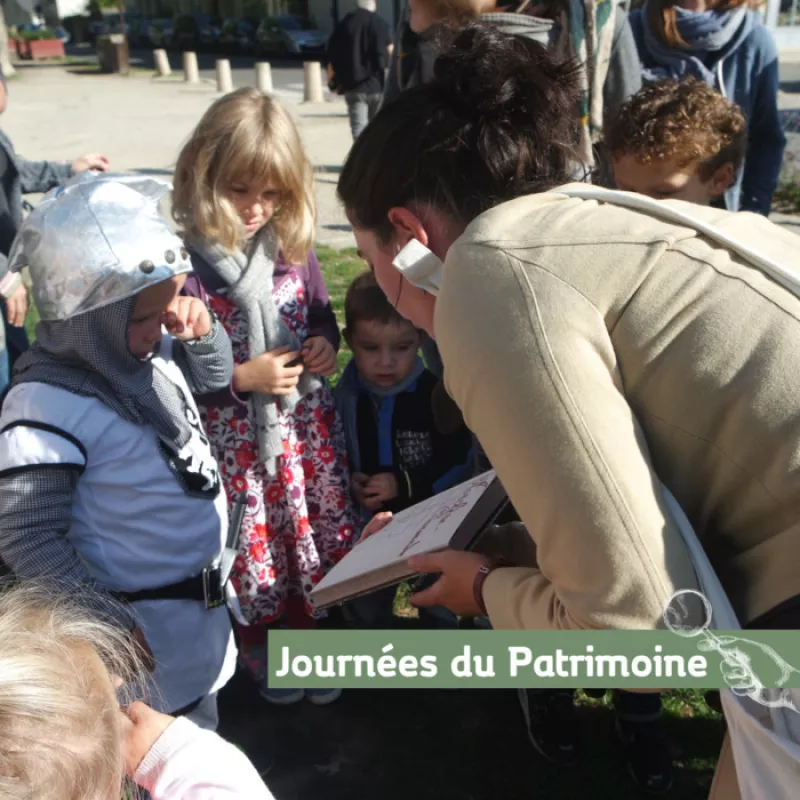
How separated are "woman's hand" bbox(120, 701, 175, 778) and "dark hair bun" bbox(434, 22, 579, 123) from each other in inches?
43.6

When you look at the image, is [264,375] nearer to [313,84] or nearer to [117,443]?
[117,443]

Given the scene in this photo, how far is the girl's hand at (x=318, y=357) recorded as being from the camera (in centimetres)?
261

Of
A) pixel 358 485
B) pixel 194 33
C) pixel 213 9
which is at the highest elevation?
pixel 358 485

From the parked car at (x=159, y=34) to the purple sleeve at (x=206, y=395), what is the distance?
3817cm

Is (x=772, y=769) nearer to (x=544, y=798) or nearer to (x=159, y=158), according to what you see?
(x=544, y=798)

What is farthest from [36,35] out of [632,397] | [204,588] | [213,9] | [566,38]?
[632,397]

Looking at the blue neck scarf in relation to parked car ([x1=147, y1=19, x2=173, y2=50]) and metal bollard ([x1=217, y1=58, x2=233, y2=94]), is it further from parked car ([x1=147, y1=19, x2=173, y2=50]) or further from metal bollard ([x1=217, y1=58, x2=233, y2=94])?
parked car ([x1=147, y1=19, x2=173, y2=50])

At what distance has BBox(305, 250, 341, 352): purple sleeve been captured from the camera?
2.74 metres

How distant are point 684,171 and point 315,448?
141 cm

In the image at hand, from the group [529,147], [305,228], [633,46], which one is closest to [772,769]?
[529,147]

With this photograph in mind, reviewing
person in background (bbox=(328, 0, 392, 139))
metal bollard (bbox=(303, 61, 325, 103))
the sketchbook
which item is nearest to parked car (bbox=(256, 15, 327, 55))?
metal bollard (bbox=(303, 61, 325, 103))

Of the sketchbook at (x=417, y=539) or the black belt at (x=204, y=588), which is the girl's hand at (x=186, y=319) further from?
the sketchbook at (x=417, y=539)

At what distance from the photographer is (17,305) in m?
3.44

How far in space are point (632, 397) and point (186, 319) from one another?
1.34 metres
